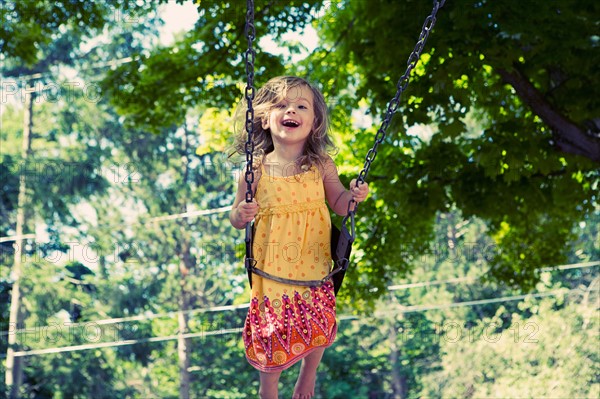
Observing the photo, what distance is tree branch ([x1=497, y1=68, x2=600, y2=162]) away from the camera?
675 centimetres

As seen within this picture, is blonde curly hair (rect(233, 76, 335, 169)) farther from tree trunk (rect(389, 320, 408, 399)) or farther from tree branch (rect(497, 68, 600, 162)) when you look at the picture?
tree trunk (rect(389, 320, 408, 399))

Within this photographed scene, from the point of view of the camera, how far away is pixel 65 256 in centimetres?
2345

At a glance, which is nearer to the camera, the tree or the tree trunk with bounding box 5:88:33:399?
the tree

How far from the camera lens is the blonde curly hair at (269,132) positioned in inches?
133

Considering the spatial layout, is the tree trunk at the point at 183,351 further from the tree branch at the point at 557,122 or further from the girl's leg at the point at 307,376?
the girl's leg at the point at 307,376

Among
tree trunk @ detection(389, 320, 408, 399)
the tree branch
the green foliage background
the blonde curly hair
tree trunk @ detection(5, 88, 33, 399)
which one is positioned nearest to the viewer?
the blonde curly hair

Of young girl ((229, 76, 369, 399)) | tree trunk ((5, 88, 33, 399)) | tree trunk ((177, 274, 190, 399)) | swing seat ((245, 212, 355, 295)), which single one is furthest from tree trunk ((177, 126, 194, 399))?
swing seat ((245, 212, 355, 295))

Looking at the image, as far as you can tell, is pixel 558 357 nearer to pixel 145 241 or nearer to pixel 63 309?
pixel 145 241

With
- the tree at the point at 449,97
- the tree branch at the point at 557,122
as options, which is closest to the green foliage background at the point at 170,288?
the tree at the point at 449,97

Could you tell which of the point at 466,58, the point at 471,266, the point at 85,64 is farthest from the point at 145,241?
the point at 466,58

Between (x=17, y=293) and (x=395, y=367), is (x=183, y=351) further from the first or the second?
(x=395, y=367)

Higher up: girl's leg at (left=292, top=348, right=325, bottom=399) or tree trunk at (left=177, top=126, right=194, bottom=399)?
tree trunk at (left=177, top=126, right=194, bottom=399)

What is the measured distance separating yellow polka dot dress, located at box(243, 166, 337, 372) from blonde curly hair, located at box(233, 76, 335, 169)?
7cm

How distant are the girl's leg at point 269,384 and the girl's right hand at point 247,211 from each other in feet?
1.73
